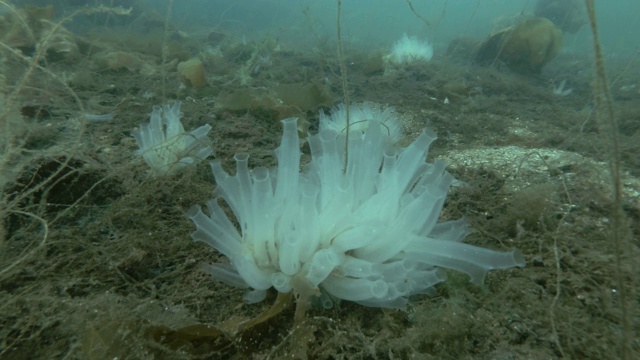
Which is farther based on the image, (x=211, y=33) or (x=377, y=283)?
(x=211, y=33)

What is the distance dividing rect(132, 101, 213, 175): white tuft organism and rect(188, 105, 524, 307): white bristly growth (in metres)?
1.43


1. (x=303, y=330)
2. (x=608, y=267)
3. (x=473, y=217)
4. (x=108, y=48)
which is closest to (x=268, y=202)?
(x=303, y=330)

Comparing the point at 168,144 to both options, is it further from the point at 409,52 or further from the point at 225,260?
the point at 409,52

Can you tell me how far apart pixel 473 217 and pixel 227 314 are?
193 cm

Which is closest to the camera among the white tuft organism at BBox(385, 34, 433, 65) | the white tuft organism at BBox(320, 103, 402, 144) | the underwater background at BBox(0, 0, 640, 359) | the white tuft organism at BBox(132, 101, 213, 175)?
the underwater background at BBox(0, 0, 640, 359)

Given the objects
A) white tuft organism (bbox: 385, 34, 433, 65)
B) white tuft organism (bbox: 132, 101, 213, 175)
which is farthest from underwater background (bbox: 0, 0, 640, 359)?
white tuft organism (bbox: 385, 34, 433, 65)

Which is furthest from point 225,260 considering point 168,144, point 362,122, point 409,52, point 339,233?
point 409,52

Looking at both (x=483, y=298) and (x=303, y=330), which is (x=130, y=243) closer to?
(x=303, y=330)

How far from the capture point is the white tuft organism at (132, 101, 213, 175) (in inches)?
130

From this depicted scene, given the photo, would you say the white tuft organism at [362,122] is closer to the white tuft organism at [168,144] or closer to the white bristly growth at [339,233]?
the white tuft organism at [168,144]

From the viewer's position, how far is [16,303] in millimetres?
1831

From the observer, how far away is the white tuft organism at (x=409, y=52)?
36.2 feet

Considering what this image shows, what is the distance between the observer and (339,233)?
1.87m

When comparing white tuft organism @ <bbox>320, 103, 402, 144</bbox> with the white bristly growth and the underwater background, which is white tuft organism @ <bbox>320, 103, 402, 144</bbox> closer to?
the underwater background
